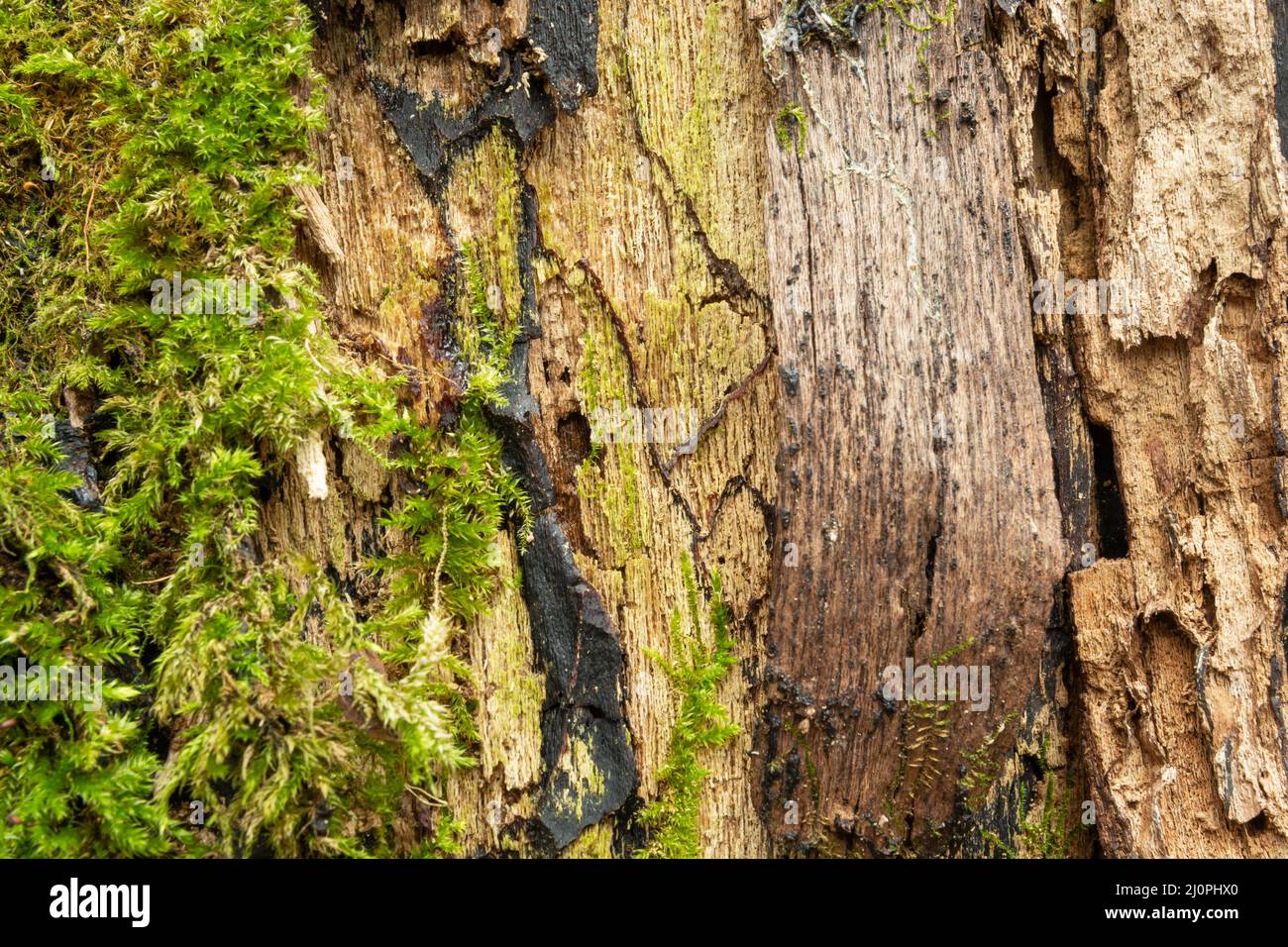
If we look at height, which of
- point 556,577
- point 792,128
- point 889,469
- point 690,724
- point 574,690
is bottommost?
point 690,724

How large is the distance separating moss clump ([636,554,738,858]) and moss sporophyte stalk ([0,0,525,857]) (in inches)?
24.4

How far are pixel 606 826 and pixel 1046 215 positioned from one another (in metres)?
2.38

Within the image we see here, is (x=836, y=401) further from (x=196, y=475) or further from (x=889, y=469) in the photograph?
(x=196, y=475)

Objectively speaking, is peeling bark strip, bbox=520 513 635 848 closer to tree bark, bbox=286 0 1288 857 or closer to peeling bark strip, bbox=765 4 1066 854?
tree bark, bbox=286 0 1288 857

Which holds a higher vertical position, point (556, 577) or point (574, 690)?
point (556, 577)

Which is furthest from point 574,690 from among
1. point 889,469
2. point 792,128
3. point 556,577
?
point 792,128

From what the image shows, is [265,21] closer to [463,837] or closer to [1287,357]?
[463,837]

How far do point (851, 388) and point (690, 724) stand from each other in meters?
1.16

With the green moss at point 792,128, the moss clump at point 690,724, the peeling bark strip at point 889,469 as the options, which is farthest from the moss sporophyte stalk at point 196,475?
the green moss at point 792,128

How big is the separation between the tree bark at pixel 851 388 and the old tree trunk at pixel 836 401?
1cm

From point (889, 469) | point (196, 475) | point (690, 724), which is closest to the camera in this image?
point (196, 475)

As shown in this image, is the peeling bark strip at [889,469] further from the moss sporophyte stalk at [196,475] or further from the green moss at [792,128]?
the moss sporophyte stalk at [196,475]

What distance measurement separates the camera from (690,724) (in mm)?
2621
